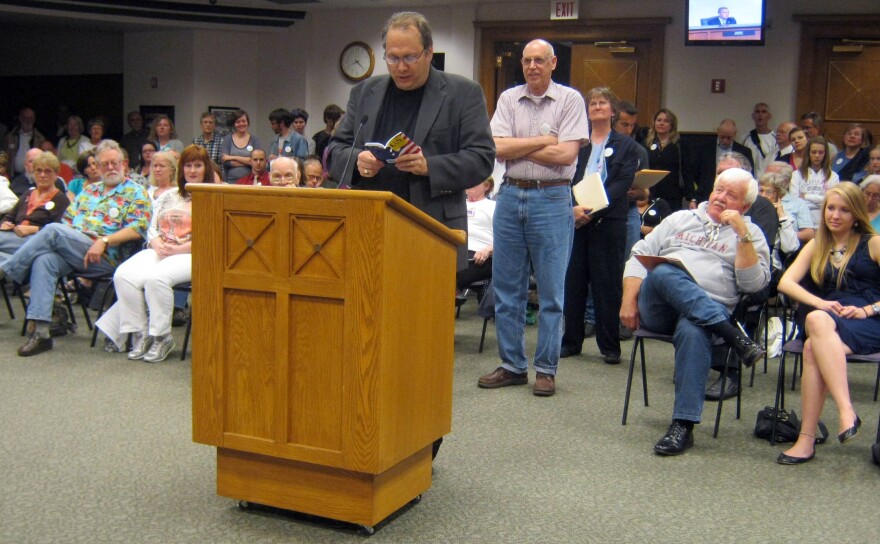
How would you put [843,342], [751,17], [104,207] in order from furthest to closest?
[751,17], [104,207], [843,342]

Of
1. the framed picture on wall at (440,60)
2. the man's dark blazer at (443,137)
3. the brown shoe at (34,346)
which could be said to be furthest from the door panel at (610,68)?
the man's dark blazer at (443,137)

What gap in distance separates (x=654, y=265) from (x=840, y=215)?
31.0 inches

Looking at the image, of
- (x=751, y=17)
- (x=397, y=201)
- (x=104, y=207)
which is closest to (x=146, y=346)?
(x=104, y=207)

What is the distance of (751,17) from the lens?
858 centimetres

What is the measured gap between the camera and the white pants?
492 cm

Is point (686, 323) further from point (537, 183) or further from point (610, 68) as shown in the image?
point (610, 68)

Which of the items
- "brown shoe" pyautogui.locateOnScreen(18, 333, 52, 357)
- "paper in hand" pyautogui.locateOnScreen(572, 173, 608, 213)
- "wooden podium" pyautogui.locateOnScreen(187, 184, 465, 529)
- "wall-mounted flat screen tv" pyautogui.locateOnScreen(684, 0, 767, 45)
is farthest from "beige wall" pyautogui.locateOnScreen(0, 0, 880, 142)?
"wooden podium" pyautogui.locateOnScreen(187, 184, 465, 529)

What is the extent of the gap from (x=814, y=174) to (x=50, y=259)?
5359 mm

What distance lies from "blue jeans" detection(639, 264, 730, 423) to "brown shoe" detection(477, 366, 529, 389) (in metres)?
0.89

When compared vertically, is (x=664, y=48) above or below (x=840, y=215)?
above

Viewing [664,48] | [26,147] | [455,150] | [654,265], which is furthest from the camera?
[26,147]

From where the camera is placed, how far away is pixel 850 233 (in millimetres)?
3811

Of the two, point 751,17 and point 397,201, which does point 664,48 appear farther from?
point 397,201

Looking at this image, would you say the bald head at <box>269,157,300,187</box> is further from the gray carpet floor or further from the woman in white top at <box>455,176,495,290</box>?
the gray carpet floor
